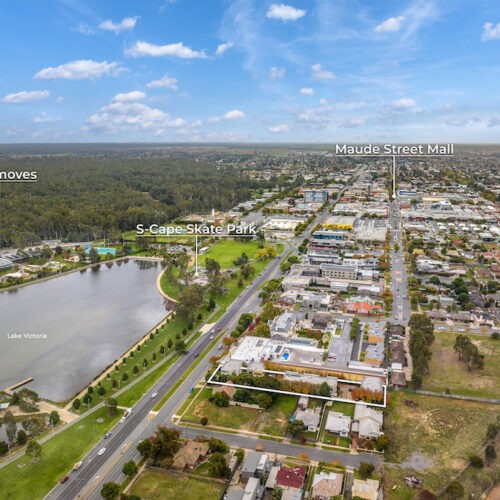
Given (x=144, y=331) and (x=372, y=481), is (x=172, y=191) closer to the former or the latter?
(x=144, y=331)

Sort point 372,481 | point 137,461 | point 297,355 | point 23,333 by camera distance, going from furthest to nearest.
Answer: point 23,333
point 297,355
point 137,461
point 372,481

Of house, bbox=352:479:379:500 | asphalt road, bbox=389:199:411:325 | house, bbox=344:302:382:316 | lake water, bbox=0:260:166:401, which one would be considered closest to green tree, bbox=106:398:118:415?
lake water, bbox=0:260:166:401

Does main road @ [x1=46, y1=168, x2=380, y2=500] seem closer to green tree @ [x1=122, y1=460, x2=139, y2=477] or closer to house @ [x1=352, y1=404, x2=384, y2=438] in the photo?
green tree @ [x1=122, y1=460, x2=139, y2=477]

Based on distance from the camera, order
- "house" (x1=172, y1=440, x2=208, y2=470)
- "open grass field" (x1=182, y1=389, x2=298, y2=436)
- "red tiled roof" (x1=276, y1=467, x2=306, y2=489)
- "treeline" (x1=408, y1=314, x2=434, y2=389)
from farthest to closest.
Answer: "treeline" (x1=408, y1=314, x2=434, y2=389) < "open grass field" (x1=182, y1=389, x2=298, y2=436) < "house" (x1=172, y1=440, x2=208, y2=470) < "red tiled roof" (x1=276, y1=467, x2=306, y2=489)

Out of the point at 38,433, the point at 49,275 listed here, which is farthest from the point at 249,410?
the point at 49,275

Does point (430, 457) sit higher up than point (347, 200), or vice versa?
point (347, 200)

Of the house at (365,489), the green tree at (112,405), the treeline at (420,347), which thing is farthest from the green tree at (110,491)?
the treeline at (420,347)

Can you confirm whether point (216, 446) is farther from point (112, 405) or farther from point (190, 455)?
point (112, 405)

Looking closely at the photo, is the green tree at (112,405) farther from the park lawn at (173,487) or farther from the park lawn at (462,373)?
the park lawn at (462,373)
